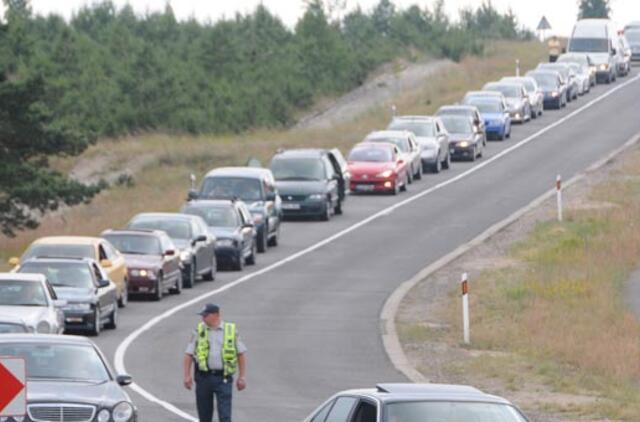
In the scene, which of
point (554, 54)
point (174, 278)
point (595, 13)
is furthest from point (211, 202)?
point (595, 13)

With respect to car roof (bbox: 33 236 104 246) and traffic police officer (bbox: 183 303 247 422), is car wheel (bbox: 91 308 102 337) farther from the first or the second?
traffic police officer (bbox: 183 303 247 422)

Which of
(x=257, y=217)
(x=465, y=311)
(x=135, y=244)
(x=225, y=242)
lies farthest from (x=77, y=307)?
(x=257, y=217)

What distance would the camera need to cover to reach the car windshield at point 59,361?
19.6 metres

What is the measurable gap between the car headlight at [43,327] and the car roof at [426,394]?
13421mm

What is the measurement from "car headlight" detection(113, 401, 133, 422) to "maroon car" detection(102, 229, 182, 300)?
1867cm

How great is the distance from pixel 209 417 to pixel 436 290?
A: 19.8 metres

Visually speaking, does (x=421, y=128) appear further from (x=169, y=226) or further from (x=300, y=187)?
(x=169, y=226)

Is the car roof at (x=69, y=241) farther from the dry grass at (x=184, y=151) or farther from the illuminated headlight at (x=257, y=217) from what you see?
the dry grass at (x=184, y=151)

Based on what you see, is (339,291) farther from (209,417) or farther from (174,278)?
(209,417)

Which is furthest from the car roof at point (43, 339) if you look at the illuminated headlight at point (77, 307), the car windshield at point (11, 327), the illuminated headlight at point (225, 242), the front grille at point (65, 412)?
the illuminated headlight at point (225, 242)

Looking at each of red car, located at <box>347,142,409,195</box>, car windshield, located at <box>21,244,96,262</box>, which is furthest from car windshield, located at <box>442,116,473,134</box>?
car windshield, located at <box>21,244,96,262</box>

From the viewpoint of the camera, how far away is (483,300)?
120 feet

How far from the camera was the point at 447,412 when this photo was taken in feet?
45.0

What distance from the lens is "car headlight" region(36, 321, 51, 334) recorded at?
2719 centimetres
